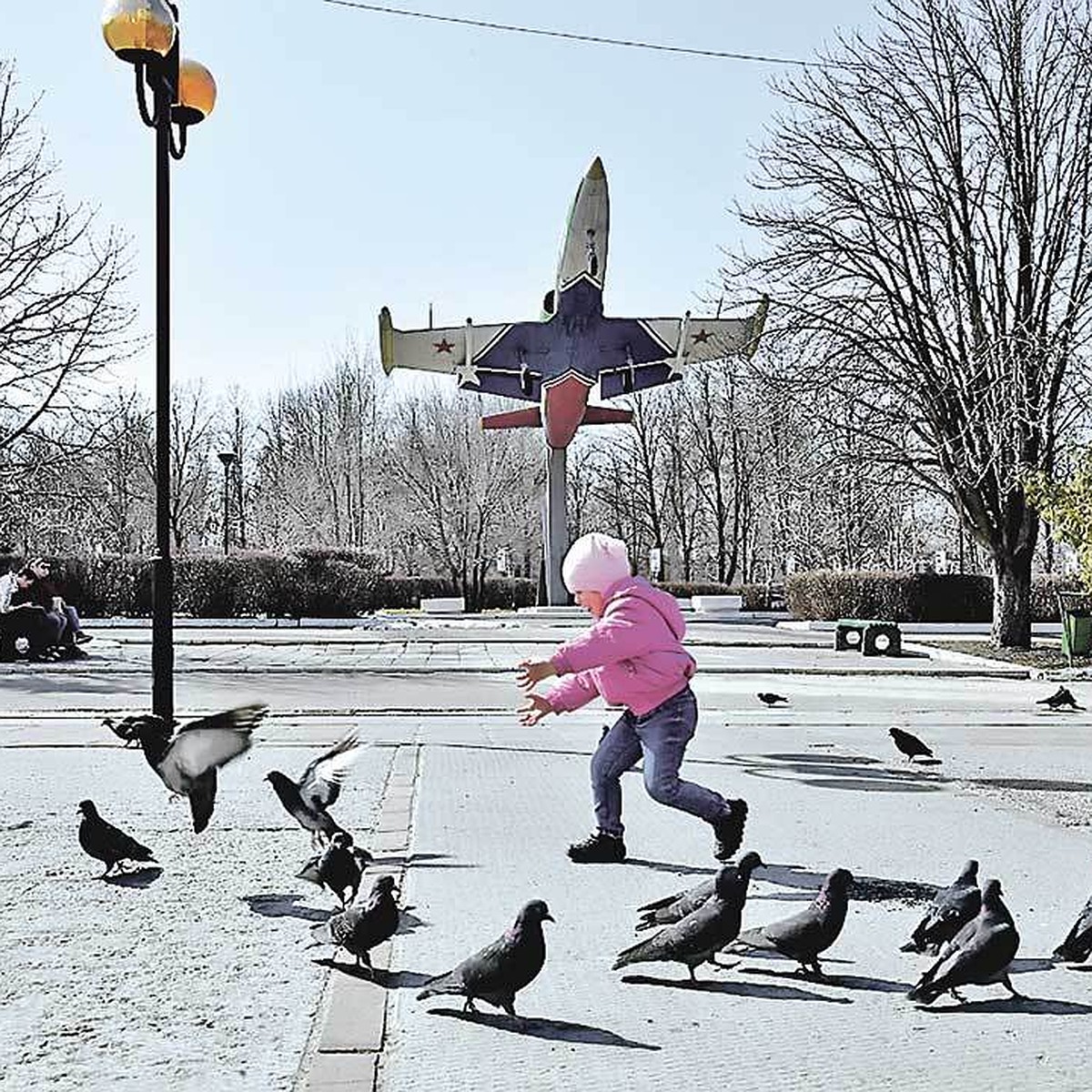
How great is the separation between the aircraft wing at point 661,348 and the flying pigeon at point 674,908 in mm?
36465

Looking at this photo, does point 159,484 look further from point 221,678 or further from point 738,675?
point 738,675

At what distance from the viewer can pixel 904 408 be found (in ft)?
95.8

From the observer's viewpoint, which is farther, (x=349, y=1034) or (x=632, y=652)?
(x=632, y=652)

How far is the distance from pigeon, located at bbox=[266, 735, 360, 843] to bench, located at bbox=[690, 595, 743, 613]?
39808mm

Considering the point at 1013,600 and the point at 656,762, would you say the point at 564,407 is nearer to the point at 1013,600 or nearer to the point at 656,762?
the point at 1013,600

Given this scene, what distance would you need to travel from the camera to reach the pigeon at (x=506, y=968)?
181 inches

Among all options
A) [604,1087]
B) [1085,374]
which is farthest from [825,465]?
[604,1087]

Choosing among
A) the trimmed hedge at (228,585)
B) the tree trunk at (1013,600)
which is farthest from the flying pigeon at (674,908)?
the trimmed hedge at (228,585)

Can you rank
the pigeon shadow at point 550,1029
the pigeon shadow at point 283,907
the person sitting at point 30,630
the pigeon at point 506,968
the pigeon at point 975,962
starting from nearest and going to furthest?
1. the pigeon shadow at point 550,1029
2. the pigeon at point 506,968
3. the pigeon at point 975,962
4. the pigeon shadow at point 283,907
5. the person sitting at point 30,630

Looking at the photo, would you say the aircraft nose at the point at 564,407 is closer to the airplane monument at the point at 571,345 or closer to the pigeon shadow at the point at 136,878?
the airplane monument at the point at 571,345

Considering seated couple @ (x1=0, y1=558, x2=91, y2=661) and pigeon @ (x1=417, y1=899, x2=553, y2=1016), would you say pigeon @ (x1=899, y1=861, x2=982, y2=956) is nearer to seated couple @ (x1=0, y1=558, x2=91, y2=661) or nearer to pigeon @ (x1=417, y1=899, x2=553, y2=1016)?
pigeon @ (x1=417, y1=899, x2=553, y2=1016)

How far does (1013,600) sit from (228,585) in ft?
62.6

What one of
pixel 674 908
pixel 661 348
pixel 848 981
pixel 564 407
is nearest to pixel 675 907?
pixel 674 908

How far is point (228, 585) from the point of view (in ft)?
124
